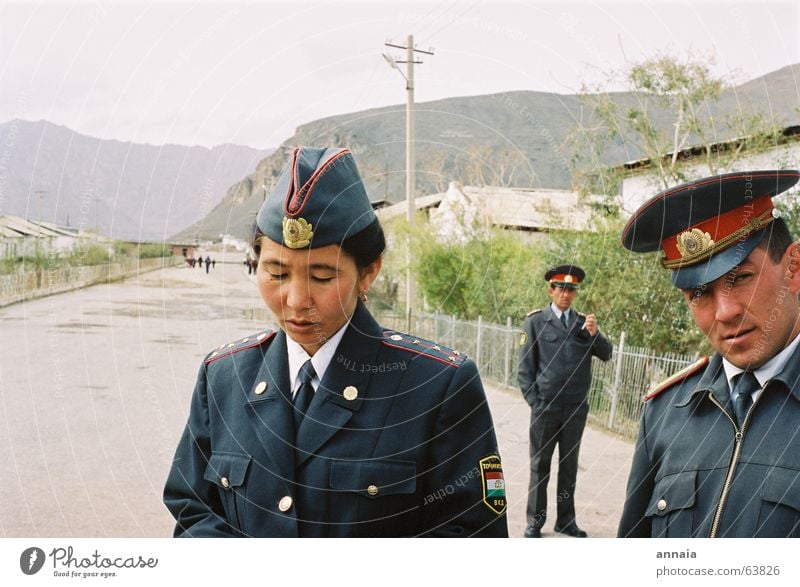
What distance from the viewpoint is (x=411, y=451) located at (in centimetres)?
166

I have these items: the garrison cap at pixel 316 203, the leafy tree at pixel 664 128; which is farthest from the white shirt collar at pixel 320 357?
the leafy tree at pixel 664 128

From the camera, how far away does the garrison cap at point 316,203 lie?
1622 mm

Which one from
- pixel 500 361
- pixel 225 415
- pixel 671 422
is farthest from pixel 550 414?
pixel 225 415

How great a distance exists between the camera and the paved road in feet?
10.6

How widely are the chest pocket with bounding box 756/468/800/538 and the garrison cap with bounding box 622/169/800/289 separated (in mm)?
418

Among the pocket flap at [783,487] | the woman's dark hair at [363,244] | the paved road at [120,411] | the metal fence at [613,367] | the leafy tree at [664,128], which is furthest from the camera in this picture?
the metal fence at [613,367]

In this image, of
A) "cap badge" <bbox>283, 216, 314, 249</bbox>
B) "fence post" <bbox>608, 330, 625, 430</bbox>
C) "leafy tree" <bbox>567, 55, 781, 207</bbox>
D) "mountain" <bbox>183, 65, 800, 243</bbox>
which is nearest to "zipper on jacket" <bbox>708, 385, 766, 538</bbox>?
"cap badge" <bbox>283, 216, 314, 249</bbox>

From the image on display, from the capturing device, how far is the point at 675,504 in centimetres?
172

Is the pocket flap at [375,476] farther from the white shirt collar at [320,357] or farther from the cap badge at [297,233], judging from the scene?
the cap badge at [297,233]

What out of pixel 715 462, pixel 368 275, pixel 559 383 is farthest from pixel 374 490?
pixel 559 383

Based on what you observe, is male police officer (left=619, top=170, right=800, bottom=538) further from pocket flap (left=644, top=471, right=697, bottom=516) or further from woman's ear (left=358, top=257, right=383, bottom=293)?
woman's ear (left=358, top=257, right=383, bottom=293)

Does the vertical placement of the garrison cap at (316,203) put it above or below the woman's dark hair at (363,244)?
above

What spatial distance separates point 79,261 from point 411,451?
1830mm
